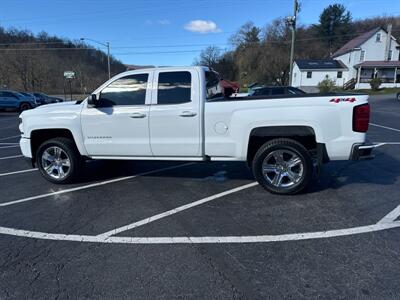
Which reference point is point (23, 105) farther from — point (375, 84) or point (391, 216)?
point (375, 84)

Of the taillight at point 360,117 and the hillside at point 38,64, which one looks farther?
the hillside at point 38,64

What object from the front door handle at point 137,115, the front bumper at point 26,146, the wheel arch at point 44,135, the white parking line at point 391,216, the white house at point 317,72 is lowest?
the white parking line at point 391,216

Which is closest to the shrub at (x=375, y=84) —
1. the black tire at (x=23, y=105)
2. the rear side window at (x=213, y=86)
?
the black tire at (x=23, y=105)

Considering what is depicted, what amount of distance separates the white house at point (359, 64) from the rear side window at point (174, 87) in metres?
50.4

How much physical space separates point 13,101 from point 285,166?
82.1 feet

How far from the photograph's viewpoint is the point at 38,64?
6794 centimetres

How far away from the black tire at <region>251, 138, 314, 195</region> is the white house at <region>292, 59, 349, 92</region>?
166ft

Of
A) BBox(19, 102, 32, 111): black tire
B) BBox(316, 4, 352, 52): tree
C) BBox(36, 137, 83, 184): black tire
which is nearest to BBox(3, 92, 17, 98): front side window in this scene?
BBox(19, 102, 32, 111): black tire

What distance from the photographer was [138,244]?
3.39 m

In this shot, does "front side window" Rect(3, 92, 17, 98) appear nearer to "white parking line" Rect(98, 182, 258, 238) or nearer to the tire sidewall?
the tire sidewall

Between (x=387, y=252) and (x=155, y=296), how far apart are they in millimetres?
2462

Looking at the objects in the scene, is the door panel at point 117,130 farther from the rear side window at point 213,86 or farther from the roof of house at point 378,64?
the roof of house at point 378,64

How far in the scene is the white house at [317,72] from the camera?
5244 centimetres

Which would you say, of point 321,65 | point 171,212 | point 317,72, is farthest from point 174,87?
point 321,65
